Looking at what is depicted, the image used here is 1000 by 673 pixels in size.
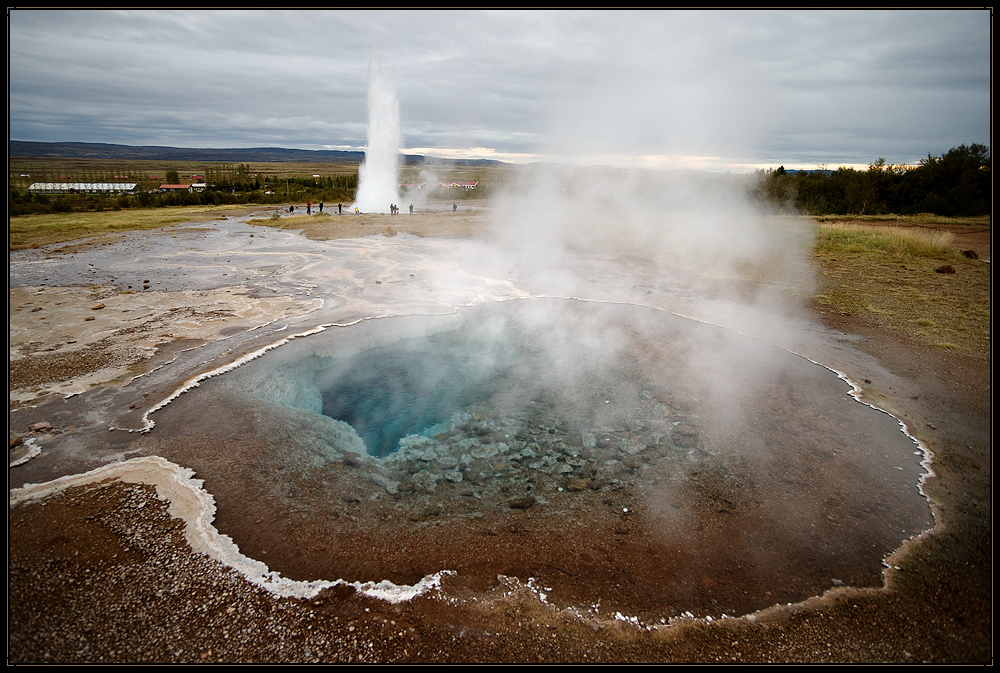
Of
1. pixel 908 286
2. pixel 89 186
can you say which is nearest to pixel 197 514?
pixel 908 286

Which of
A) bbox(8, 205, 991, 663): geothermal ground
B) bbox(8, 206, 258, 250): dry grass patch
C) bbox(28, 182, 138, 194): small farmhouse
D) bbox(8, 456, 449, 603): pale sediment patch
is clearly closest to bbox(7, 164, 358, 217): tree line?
bbox(8, 206, 258, 250): dry grass patch

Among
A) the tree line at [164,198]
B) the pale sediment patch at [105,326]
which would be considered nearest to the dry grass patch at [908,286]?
the pale sediment patch at [105,326]

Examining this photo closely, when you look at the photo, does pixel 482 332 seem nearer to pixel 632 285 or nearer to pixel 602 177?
pixel 632 285

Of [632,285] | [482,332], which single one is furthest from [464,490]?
[632,285]

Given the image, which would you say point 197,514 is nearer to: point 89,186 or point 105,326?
point 105,326

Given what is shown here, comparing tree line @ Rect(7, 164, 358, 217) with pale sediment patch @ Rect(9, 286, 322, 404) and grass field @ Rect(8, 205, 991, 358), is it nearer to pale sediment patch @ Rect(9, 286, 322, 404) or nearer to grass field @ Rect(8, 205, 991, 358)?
grass field @ Rect(8, 205, 991, 358)

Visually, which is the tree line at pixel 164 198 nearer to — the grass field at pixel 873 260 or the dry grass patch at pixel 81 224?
the dry grass patch at pixel 81 224
